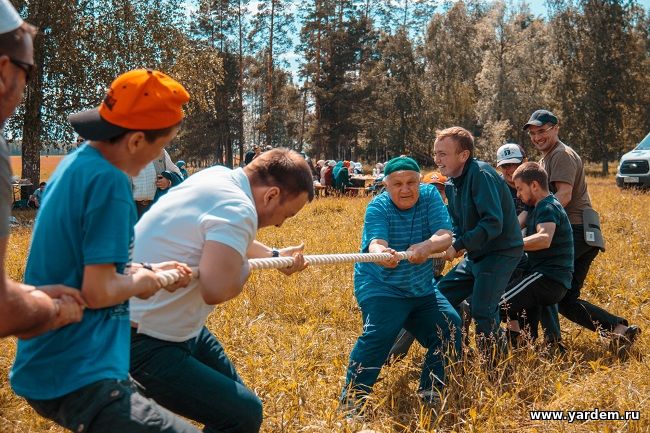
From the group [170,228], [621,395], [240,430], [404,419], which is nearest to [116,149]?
[170,228]

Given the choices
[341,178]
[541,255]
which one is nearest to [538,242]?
[541,255]

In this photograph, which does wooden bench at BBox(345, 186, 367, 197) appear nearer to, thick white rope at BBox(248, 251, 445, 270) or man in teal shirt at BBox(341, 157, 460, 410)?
man in teal shirt at BBox(341, 157, 460, 410)

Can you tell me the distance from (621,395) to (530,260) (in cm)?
162

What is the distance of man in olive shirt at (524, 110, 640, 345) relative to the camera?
5.29 metres

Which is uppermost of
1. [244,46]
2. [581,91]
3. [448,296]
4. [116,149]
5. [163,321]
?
[244,46]

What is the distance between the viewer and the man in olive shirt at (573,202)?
529 cm

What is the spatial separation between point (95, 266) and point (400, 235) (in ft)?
8.56

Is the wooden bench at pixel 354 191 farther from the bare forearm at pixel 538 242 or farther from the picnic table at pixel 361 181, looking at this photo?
the bare forearm at pixel 538 242

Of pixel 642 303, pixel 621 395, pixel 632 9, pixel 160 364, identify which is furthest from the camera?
pixel 632 9

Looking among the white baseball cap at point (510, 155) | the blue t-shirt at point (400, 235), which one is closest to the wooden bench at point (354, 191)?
the white baseball cap at point (510, 155)

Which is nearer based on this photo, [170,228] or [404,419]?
[170,228]

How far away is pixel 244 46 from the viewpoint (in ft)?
147

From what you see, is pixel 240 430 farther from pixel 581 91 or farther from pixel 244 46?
pixel 244 46

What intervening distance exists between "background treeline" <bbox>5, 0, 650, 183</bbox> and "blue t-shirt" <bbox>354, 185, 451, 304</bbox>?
21537mm
